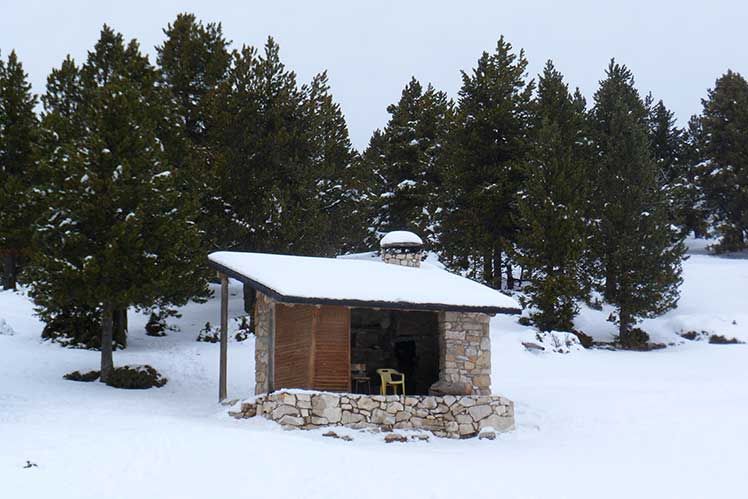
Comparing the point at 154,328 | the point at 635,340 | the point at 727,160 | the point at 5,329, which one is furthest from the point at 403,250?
the point at 727,160

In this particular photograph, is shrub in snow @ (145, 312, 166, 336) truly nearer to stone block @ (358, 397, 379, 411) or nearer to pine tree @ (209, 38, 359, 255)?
pine tree @ (209, 38, 359, 255)

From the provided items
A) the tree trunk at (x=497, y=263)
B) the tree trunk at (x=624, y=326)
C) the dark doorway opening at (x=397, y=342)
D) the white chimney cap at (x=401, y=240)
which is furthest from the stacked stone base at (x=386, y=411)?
the tree trunk at (x=497, y=263)

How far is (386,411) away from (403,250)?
18.1 feet

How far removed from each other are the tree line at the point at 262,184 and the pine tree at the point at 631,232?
0.23 ft

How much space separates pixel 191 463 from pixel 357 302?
5.45m

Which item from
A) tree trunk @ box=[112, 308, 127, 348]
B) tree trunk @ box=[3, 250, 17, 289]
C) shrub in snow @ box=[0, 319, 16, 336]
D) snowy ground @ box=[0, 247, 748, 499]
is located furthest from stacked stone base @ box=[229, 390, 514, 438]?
tree trunk @ box=[3, 250, 17, 289]

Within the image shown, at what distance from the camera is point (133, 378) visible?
21.4 metres

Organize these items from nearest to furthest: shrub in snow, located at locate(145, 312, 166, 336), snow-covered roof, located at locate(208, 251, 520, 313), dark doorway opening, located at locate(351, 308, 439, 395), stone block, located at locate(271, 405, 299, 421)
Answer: snow-covered roof, located at locate(208, 251, 520, 313)
stone block, located at locate(271, 405, 299, 421)
dark doorway opening, located at locate(351, 308, 439, 395)
shrub in snow, located at locate(145, 312, 166, 336)

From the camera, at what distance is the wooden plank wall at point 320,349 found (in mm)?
17031

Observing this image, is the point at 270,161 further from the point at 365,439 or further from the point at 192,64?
the point at 365,439

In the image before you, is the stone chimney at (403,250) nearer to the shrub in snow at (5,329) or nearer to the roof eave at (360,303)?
the roof eave at (360,303)

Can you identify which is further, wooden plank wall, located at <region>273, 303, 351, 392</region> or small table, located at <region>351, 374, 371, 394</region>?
small table, located at <region>351, 374, 371, 394</region>

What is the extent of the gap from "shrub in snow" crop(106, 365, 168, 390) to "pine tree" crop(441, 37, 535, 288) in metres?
17.2

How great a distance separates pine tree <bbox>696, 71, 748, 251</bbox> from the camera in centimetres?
4528
